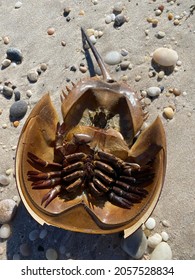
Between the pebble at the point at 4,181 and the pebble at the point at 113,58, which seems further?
the pebble at the point at 113,58

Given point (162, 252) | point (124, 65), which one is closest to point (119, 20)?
point (124, 65)

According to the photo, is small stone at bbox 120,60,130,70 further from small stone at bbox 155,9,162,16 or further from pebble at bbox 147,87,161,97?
small stone at bbox 155,9,162,16

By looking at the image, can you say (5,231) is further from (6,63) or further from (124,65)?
(124,65)

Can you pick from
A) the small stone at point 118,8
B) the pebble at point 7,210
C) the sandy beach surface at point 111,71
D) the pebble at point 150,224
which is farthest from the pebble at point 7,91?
the pebble at point 150,224

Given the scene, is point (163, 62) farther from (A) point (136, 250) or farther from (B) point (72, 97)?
(A) point (136, 250)

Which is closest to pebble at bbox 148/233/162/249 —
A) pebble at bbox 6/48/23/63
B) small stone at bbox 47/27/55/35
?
pebble at bbox 6/48/23/63

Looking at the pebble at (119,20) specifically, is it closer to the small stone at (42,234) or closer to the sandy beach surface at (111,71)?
the sandy beach surface at (111,71)

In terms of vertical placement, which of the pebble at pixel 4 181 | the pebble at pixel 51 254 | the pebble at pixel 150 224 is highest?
the pebble at pixel 4 181
